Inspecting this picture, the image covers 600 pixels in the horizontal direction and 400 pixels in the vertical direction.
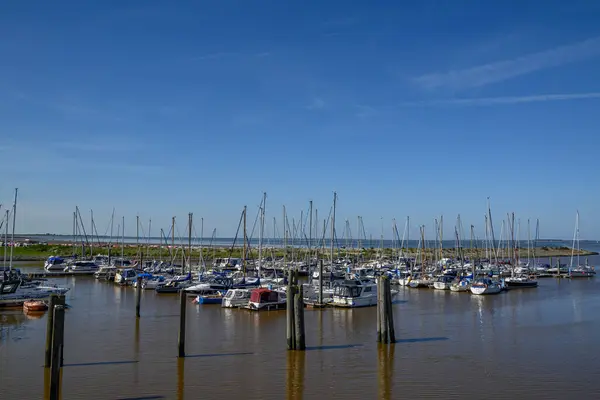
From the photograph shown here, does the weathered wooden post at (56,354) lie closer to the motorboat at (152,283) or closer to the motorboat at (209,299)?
the motorboat at (209,299)

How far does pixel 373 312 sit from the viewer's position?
37.9m

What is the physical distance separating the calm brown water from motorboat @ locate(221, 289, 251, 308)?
92 cm

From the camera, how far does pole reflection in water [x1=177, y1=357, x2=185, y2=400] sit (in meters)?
18.4

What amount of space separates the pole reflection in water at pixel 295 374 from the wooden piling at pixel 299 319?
14.0 inches

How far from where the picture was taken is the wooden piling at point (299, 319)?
922 inches

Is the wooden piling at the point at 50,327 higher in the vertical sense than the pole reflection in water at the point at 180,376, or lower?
higher

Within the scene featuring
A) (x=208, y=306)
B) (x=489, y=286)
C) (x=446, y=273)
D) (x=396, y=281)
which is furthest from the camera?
(x=446, y=273)

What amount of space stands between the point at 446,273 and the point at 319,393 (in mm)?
48153

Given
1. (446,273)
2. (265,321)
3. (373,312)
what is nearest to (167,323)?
(265,321)

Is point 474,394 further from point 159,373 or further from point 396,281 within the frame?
point 396,281

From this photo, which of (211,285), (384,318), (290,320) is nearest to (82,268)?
(211,285)

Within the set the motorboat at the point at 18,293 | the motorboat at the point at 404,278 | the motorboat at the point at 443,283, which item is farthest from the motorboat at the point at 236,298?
the motorboat at the point at 404,278

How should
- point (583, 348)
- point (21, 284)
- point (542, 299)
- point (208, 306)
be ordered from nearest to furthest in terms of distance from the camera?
1. point (583, 348)
2. point (208, 306)
3. point (21, 284)
4. point (542, 299)

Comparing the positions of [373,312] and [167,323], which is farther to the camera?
[373,312]
